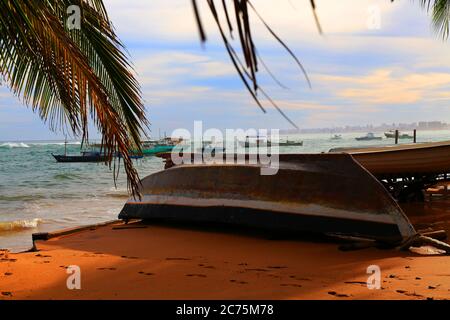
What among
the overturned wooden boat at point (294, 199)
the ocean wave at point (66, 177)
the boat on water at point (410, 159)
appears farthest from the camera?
the ocean wave at point (66, 177)

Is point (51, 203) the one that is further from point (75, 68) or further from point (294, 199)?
point (75, 68)

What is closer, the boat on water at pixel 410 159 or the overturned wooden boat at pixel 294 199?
the overturned wooden boat at pixel 294 199

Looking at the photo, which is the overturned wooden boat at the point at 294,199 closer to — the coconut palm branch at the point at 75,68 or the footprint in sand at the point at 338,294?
the footprint in sand at the point at 338,294

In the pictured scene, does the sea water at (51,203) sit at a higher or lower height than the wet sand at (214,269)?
lower

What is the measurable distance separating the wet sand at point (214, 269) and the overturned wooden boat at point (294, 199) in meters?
0.29

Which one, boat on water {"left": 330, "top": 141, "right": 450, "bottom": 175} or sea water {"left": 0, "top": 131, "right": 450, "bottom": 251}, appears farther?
sea water {"left": 0, "top": 131, "right": 450, "bottom": 251}

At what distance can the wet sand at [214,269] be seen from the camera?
463 cm

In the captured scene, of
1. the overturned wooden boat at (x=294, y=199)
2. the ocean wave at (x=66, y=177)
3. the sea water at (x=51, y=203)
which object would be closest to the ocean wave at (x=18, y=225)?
the sea water at (x=51, y=203)

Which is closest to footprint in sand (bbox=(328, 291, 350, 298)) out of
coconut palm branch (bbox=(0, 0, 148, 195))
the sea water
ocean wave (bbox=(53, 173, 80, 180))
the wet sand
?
the wet sand

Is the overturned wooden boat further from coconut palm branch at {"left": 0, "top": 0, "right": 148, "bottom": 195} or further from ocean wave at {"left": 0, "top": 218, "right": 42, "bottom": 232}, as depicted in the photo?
ocean wave at {"left": 0, "top": 218, "right": 42, "bottom": 232}

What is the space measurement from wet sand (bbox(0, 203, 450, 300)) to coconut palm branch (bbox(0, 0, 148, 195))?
1.25 metres

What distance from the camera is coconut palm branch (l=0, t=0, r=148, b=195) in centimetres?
368

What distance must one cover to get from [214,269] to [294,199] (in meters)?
2.10
